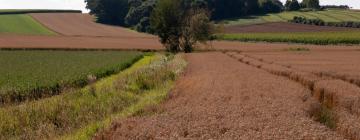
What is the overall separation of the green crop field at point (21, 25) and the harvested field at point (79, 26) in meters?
2.37

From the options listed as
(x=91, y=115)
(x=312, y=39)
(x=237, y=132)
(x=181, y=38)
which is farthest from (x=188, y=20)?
(x=237, y=132)

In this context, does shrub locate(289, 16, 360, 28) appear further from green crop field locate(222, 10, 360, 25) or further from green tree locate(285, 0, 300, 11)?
green tree locate(285, 0, 300, 11)

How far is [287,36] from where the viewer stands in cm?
11206

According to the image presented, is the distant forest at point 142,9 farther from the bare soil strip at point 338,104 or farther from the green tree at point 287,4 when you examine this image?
the bare soil strip at point 338,104

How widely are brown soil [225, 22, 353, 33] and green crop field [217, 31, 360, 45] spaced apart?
22.5 feet

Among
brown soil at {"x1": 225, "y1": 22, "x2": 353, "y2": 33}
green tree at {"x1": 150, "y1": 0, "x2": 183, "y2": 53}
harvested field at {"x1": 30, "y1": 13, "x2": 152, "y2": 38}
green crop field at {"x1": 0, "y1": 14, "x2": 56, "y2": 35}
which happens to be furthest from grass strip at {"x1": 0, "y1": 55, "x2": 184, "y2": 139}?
brown soil at {"x1": 225, "y1": 22, "x2": 353, "y2": 33}

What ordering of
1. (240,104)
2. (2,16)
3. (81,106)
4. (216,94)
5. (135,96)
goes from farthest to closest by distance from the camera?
(2,16)
(135,96)
(81,106)
(216,94)
(240,104)

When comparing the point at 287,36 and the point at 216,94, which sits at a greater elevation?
the point at 216,94

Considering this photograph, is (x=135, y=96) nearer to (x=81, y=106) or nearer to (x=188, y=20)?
(x=81, y=106)

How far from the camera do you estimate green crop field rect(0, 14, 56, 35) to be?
12109cm

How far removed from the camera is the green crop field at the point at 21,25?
121 m

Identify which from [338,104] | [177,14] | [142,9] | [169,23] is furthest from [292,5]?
[338,104]

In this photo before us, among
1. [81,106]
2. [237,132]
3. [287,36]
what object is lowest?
[287,36]

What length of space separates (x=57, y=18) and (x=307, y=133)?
478ft
